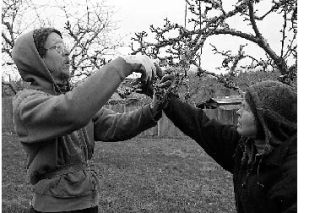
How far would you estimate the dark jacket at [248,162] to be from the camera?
1837 mm

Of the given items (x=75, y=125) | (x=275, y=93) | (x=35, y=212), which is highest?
(x=275, y=93)

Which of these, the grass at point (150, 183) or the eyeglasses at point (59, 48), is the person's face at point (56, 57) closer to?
the eyeglasses at point (59, 48)

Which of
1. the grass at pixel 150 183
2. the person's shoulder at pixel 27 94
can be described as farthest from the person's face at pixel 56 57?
the grass at pixel 150 183

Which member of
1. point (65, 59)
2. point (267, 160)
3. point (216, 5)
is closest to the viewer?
point (267, 160)

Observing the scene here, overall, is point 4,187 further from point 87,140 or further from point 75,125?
point 75,125

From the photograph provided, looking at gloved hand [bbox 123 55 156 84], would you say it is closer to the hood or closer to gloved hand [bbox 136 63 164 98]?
gloved hand [bbox 136 63 164 98]

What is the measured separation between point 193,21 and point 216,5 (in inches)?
6.5

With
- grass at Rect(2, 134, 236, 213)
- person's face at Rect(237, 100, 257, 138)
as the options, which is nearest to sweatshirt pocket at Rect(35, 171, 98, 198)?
person's face at Rect(237, 100, 257, 138)

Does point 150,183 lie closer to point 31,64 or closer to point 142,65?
point 31,64

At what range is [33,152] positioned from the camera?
216 centimetres

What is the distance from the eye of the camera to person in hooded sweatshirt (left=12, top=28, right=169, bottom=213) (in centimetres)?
189

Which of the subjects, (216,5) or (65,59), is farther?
(216,5)

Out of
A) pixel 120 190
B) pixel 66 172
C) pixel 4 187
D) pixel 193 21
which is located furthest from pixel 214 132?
pixel 4 187

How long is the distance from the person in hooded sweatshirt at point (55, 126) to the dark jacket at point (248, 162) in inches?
9.4
